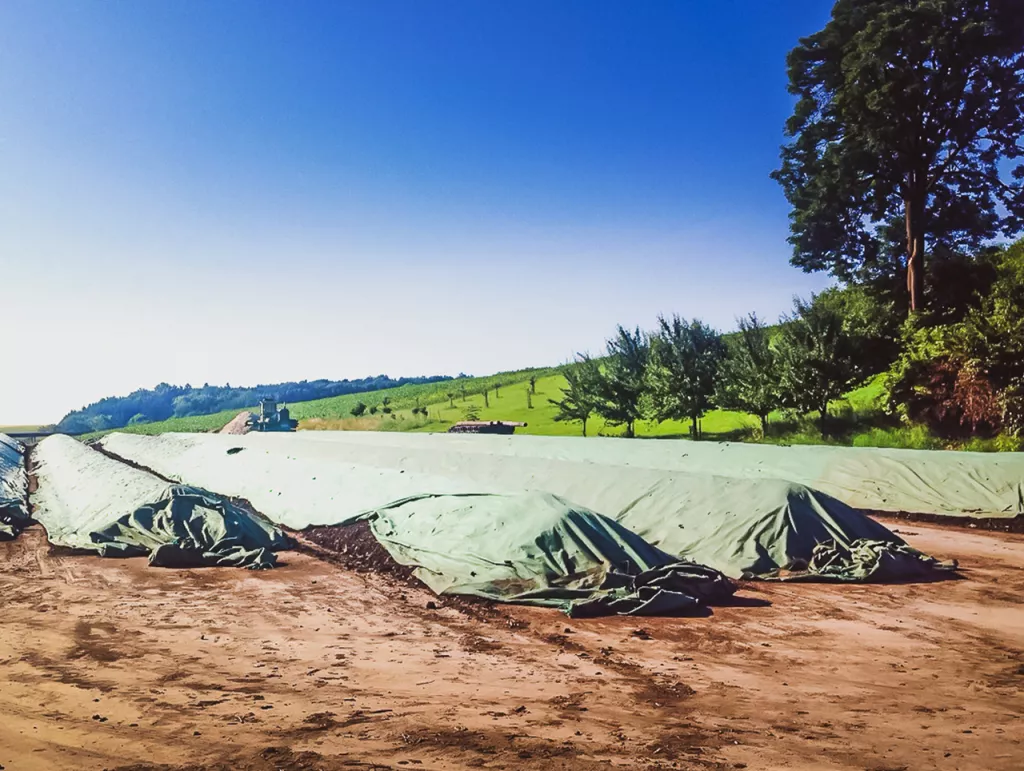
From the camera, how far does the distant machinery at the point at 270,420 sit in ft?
132

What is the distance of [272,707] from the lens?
16.8 feet

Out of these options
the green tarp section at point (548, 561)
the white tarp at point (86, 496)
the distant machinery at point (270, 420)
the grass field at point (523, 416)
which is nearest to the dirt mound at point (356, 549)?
the green tarp section at point (548, 561)

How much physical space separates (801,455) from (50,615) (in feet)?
49.4

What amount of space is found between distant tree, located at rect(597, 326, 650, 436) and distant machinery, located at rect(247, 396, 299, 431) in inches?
760

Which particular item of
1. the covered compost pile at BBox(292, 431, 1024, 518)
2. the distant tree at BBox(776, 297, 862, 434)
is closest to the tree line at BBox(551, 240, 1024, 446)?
the distant tree at BBox(776, 297, 862, 434)

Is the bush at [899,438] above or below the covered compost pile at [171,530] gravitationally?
above

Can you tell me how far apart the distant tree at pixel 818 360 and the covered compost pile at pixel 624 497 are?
10802 millimetres

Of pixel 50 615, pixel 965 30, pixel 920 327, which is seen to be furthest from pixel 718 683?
pixel 965 30

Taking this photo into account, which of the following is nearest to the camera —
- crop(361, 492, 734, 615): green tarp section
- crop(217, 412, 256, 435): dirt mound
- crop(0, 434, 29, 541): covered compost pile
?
crop(361, 492, 734, 615): green tarp section

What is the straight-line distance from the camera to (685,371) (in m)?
28.0

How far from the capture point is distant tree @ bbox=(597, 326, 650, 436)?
101 ft

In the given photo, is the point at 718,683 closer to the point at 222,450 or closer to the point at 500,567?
the point at 500,567

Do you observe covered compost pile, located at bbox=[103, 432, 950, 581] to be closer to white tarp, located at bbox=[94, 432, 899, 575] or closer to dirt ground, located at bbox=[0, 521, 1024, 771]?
white tarp, located at bbox=[94, 432, 899, 575]

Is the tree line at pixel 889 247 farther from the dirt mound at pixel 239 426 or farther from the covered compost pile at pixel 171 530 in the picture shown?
the dirt mound at pixel 239 426
